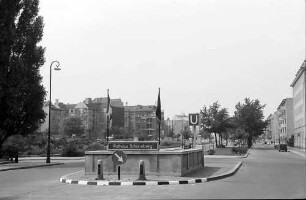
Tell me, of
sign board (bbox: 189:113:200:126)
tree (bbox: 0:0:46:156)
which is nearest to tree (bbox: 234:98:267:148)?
tree (bbox: 0:0:46:156)

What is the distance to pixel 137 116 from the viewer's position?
611 feet

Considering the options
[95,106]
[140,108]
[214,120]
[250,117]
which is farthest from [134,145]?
[140,108]

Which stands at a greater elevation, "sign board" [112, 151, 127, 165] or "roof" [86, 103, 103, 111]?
"roof" [86, 103, 103, 111]

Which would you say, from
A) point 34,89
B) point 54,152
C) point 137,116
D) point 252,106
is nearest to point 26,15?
point 34,89

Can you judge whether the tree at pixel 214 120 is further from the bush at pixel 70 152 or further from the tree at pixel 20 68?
the tree at pixel 20 68

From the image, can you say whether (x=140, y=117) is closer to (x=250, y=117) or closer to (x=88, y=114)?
(x=88, y=114)

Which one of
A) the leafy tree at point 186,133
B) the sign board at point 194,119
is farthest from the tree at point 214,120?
the sign board at point 194,119

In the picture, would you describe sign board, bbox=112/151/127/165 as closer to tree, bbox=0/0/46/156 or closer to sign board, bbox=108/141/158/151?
sign board, bbox=108/141/158/151

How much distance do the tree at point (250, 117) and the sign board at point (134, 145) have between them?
65693 millimetres

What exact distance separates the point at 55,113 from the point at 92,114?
14.2 m

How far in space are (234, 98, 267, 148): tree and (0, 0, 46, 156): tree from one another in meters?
55.7

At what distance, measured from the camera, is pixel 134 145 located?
1986 cm

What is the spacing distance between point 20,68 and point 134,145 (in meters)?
17.0

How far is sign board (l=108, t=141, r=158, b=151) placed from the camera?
19594 millimetres
